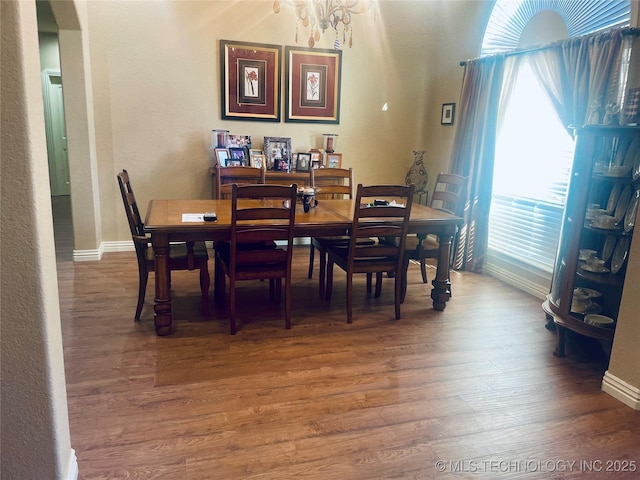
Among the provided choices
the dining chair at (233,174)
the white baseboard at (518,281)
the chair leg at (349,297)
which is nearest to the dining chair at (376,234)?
the chair leg at (349,297)

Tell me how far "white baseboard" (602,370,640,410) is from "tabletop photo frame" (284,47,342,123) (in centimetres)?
374

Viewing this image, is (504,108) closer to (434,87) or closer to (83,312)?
(434,87)

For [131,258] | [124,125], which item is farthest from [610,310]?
[124,125]

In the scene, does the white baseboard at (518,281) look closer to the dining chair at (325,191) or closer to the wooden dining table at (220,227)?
the wooden dining table at (220,227)

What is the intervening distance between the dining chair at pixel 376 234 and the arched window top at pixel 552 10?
184cm

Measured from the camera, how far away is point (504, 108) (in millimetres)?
4238

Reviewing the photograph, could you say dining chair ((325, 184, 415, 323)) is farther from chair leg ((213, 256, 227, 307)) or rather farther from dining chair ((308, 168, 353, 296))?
chair leg ((213, 256, 227, 307))

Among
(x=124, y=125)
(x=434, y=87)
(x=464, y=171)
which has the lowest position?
(x=464, y=171)

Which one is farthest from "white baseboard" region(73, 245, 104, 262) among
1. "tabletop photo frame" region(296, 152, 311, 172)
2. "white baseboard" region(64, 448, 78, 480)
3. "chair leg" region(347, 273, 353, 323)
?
"white baseboard" region(64, 448, 78, 480)

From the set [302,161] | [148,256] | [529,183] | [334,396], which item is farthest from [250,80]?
[334,396]

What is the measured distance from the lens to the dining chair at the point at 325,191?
3.72 meters

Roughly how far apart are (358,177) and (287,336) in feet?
9.49

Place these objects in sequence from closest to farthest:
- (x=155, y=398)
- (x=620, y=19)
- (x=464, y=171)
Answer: (x=155, y=398), (x=620, y=19), (x=464, y=171)

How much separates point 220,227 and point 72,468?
1.52m
